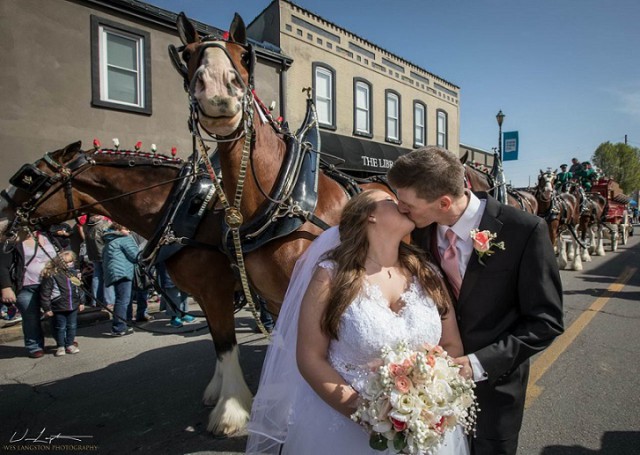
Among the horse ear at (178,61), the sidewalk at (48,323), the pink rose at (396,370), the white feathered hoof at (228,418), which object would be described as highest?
the horse ear at (178,61)

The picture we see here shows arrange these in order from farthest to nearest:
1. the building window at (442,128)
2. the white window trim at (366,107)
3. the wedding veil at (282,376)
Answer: the building window at (442,128) → the white window trim at (366,107) → the wedding veil at (282,376)

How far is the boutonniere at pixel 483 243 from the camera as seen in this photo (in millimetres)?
1599

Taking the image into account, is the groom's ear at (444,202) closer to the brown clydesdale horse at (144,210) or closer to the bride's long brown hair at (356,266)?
the bride's long brown hair at (356,266)

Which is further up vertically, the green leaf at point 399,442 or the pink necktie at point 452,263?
the pink necktie at point 452,263

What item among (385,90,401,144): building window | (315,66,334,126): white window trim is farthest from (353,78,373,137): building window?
(315,66,334,126): white window trim

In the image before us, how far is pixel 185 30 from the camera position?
86.7 inches

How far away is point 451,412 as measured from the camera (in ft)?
4.38

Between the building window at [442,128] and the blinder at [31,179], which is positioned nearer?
the blinder at [31,179]

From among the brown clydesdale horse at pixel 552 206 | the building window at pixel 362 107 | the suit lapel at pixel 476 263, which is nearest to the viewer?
the suit lapel at pixel 476 263

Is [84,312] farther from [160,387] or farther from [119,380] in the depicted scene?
[160,387]

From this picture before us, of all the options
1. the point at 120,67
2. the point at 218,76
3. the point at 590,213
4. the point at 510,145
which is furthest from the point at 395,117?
the point at 218,76

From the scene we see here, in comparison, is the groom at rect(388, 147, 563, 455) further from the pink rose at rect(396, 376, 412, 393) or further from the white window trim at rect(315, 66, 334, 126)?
the white window trim at rect(315, 66, 334, 126)

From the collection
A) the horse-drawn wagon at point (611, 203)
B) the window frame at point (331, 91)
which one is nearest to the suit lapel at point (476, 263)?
the window frame at point (331, 91)

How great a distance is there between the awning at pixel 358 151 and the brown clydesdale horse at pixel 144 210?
25.6ft
